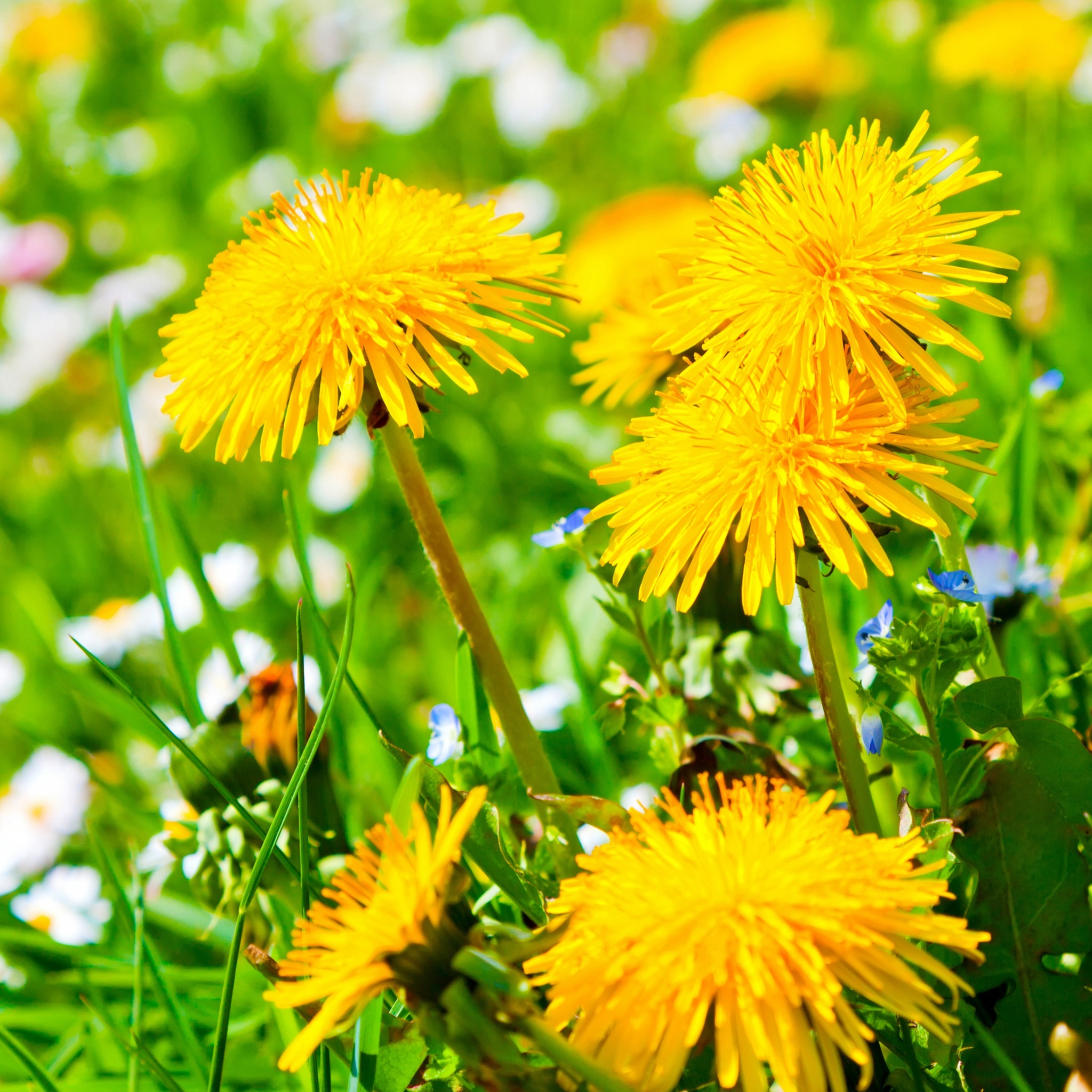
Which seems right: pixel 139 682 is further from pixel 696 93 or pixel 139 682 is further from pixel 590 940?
pixel 696 93

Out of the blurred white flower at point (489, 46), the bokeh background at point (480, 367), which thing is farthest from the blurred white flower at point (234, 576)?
the blurred white flower at point (489, 46)

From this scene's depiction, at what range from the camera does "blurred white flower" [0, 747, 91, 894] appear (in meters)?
1.79

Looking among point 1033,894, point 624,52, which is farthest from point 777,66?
point 1033,894

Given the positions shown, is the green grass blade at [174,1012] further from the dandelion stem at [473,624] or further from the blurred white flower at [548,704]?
the blurred white flower at [548,704]

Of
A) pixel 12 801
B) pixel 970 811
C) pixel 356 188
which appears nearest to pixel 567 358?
pixel 12 801

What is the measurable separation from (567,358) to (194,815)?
1.80 meters

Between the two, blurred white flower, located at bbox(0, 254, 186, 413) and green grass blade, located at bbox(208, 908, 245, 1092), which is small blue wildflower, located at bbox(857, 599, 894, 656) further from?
blurred white flower, located at bbox(0, 254, 186, 413)

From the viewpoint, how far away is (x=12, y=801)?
6.23 ft

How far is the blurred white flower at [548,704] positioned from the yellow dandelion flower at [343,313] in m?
0.55

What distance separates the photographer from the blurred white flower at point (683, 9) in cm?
394

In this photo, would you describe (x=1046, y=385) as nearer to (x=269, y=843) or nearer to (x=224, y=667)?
(x=269, y=843)

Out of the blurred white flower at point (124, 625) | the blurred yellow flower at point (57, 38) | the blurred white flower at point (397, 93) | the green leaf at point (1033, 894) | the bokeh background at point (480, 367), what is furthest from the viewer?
the blurred yellow flower at point (57, 38)

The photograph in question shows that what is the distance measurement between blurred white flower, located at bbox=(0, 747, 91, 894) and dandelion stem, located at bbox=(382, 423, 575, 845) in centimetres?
102

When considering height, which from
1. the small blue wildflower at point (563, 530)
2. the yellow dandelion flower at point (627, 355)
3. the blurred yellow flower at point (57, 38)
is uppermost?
the blurred yellow flower at point (57, 38)
